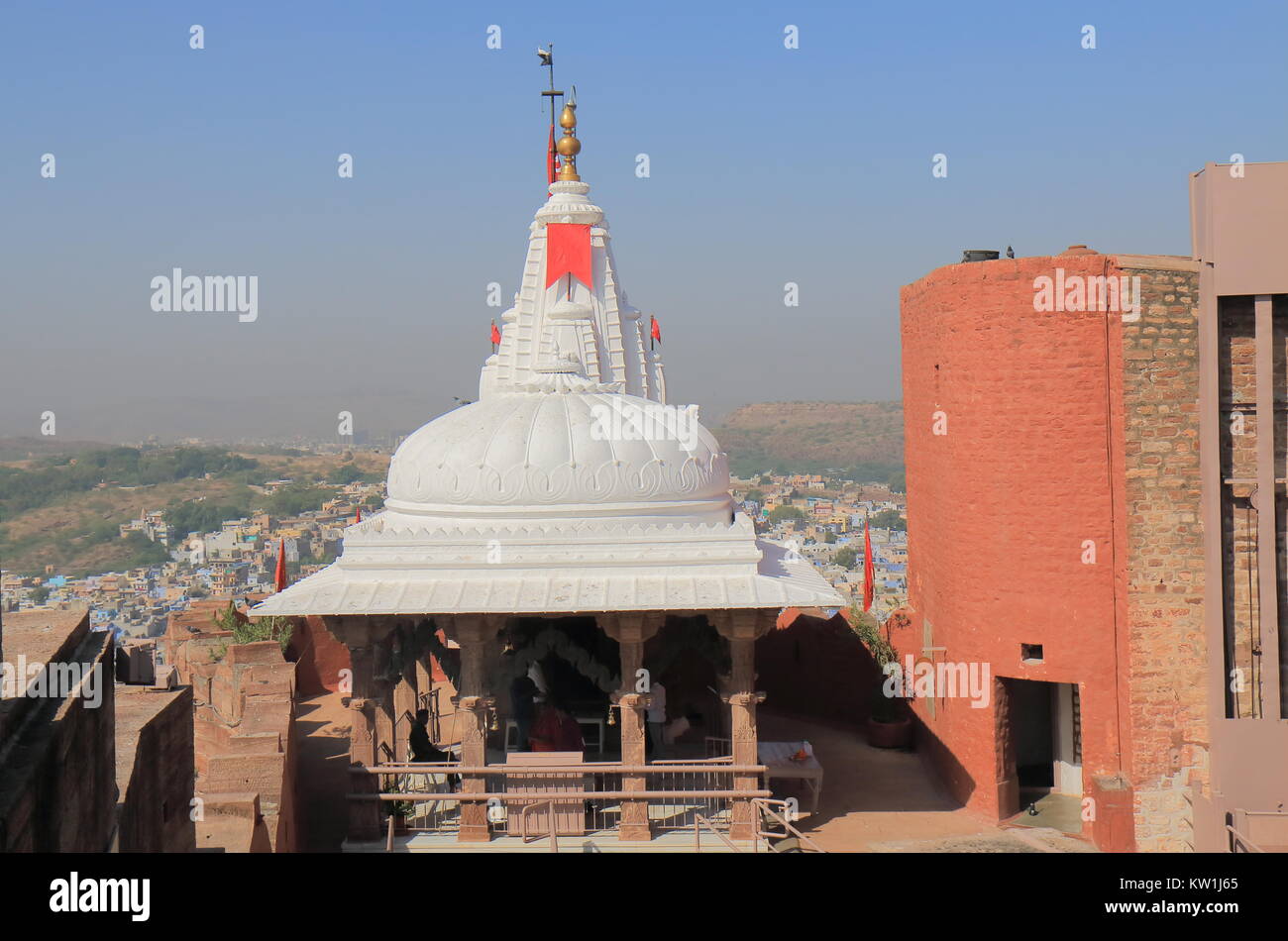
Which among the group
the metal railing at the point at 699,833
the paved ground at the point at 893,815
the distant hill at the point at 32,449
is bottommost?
the paved ground at the point at 893,815

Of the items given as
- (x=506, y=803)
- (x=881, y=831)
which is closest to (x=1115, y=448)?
(x=881, y=831)

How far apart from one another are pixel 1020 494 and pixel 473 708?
707cm

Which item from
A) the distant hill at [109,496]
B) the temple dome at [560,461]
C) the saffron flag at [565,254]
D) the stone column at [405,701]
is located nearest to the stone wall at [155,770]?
the stone column at [405,701]

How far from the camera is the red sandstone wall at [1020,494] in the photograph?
13.7 m

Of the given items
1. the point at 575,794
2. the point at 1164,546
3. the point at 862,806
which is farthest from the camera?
the point at 862,806

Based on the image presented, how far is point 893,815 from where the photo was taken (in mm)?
14273

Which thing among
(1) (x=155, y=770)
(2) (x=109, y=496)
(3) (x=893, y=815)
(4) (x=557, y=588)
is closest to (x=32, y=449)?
(2) (x=109, y=496)

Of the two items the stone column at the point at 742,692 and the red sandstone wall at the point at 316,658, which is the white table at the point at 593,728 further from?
the red sandstone wall at the point at 316,658

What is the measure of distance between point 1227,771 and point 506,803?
26.6 ft

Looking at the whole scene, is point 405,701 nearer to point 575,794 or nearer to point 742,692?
point 575,794

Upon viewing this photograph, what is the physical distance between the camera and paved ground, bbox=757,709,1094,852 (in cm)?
1337

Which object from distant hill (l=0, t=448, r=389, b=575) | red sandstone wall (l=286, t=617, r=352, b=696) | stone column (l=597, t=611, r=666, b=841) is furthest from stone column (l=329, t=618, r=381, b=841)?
distant hill (l=0, t=448, r=389, b=575)

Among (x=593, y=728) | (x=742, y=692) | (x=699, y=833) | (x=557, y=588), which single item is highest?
(x=557, y=588)

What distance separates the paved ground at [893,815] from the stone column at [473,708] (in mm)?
3887
